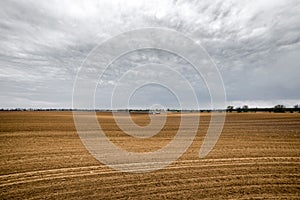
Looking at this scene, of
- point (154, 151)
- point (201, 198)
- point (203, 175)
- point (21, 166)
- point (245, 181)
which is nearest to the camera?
point (201, 198)

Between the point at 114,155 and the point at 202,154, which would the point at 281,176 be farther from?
the point at 114,155

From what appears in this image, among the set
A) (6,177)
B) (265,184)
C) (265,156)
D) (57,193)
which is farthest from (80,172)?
(265,156)

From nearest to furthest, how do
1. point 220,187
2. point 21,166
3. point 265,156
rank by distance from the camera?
point 220,187 < point 21,166 < point 265,156

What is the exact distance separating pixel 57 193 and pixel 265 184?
22.0ft

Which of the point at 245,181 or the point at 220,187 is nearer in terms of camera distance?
the point at 220,187

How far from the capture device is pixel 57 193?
6633mm

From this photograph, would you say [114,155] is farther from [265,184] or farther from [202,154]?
[265,184]

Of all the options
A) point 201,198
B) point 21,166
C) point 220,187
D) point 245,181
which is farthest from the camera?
point 21,166

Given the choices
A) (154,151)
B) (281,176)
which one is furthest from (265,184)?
(154,151)

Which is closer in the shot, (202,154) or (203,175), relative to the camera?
(203,175)

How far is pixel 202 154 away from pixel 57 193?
7.54 metres

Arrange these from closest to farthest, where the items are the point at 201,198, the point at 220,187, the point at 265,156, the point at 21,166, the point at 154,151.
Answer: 1. the point at 201,198
2. the point at 220,187
3. the point at 21,166
4. the point at 265,156
5. the point at 154,151

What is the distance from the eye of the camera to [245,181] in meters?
7.51

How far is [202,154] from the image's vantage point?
11.6 meters
